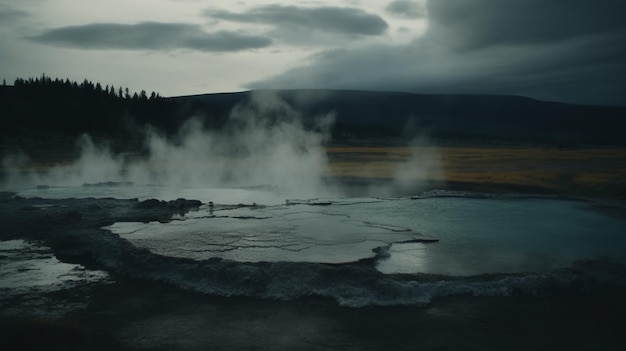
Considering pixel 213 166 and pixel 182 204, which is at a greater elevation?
pixel 182 204

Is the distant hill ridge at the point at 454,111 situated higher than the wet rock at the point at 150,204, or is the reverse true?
the distant hill ridge at the point at 454,111

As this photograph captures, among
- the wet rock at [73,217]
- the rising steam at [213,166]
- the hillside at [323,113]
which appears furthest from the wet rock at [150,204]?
the hillside at [323,113]

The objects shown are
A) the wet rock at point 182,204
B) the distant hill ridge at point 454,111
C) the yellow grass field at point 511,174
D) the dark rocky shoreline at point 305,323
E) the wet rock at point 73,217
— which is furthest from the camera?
the distant hill ridge at point 454,111

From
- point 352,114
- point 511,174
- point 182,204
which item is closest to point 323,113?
point 352,114

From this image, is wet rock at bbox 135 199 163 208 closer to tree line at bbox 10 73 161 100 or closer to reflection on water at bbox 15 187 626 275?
reflection on water at bbox 15 187 626 275

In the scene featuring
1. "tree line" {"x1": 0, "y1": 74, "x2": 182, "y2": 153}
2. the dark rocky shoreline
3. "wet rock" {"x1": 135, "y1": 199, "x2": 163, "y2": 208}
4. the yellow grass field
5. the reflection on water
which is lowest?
the dark rocky shoreline

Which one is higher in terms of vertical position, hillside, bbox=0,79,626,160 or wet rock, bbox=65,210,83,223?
hillside, bbox=0,79,626,160

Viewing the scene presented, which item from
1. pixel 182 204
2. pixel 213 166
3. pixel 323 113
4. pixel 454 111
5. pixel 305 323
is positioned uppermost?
pixel 454 111

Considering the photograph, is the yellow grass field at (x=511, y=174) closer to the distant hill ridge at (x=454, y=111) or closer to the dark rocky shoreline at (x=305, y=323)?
the dark rocky shoreline at (x=305, y=323)

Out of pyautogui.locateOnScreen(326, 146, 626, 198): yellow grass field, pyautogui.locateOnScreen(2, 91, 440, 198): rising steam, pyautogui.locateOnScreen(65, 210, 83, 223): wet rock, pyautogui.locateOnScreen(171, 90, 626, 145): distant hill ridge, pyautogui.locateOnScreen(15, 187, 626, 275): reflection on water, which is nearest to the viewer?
pyautogui.locateOnScreen(15, 187, 626, 275): reflection on water

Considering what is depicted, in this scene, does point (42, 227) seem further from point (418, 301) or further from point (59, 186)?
point (59, 186)

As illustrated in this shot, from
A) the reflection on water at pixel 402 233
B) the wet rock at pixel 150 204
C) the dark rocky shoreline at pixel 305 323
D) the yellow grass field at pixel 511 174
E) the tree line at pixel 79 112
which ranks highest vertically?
the tree line at pixel 79 112

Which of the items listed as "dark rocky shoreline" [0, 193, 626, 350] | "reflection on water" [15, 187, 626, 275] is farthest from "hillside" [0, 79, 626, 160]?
"dark rocky shoreline" [0, 193, 626, 350]

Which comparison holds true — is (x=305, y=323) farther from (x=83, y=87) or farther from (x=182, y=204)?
(x=83, y=87)
